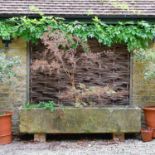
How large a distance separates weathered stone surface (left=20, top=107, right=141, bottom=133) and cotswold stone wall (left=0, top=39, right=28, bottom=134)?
A: 3.45ft

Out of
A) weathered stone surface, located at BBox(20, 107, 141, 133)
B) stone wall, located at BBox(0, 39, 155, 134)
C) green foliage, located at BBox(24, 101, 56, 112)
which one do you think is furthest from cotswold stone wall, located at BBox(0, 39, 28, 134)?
weathered stone surface, located at BBox(20, 107, 141, 133)

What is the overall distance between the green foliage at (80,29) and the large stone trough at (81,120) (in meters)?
1.64

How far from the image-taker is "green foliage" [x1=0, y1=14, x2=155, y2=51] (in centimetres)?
879

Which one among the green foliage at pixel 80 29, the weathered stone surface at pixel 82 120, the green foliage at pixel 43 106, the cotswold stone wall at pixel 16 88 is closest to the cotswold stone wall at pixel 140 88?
the green foliage at pixel 80 29

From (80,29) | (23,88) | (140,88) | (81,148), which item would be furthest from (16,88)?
(140,88)

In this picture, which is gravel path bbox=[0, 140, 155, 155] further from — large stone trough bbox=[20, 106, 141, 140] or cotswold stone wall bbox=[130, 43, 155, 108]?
cotswold stone wall bbox=[130, 43, 155, 108]

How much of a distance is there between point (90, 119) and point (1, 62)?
2.35m

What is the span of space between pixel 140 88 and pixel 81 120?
76.3 inches

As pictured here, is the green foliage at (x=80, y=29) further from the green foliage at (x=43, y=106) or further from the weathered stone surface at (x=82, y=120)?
the weathered stone surface at (x=82, y=120)

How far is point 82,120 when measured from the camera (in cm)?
838

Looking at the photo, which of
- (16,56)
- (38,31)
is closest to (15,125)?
(16,56)

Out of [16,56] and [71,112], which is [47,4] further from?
[71,112]

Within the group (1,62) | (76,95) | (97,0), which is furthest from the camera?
(97,0)

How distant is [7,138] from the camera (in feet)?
27.9
